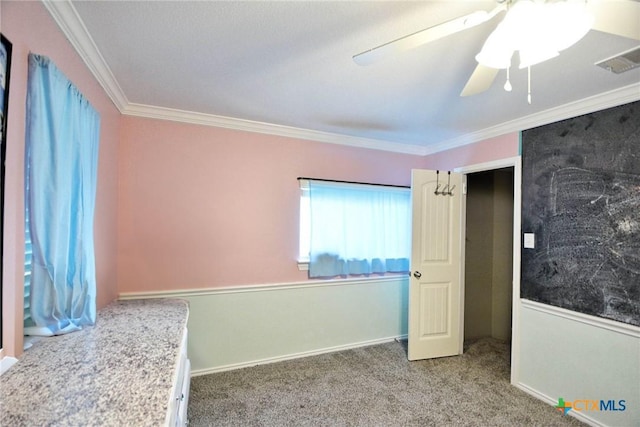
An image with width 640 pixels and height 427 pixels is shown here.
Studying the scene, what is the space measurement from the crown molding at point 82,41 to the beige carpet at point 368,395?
233 cm

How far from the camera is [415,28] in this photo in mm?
1378

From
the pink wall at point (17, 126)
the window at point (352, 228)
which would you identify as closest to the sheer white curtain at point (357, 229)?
the window at point (352, 228)

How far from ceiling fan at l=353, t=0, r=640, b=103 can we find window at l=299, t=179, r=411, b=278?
195 centimetres

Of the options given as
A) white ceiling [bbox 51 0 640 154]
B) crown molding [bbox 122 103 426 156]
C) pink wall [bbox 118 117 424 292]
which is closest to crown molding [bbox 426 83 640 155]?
white ceiling [bbox 51 0 640 154]

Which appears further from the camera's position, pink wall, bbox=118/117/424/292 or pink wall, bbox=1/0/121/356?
pink wall, bbox=118/117/424/292

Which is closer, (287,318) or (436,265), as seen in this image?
(287,318)

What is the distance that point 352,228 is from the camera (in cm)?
316

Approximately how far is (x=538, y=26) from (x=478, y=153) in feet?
7.06

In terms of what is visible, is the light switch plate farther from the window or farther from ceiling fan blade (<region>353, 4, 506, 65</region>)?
ceiling fan blade (<region>353, 4, 506, 65</region>)

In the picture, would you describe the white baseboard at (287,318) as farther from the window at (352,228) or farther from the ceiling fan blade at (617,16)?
the ceiling fan blade at (617,16)

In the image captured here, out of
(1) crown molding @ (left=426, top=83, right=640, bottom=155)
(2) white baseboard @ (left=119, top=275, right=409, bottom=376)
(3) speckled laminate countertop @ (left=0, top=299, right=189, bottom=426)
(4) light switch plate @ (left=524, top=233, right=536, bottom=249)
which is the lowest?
(2) white baseboard @ (left=119, top=275, right=409, bottom=376)

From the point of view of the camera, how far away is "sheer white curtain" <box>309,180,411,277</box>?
302 cm

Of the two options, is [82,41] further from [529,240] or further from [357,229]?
[529,240]

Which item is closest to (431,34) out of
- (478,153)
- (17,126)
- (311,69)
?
(311,69)
